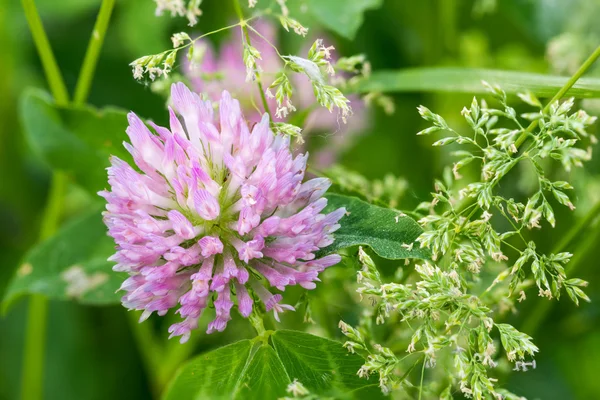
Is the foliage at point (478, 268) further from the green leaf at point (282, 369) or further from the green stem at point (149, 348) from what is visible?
the green stem at point (149, 348)

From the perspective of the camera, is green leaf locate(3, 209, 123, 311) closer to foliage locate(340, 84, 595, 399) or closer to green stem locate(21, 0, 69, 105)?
green stem locate(21, 0, 69, 105)

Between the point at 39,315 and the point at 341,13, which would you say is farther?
the point at 39,315

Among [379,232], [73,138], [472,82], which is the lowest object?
[379,232]

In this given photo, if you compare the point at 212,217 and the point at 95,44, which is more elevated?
the point at 95,44

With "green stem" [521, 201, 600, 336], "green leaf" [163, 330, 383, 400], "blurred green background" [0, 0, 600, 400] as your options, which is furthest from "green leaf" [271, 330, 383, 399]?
"blurred green background" [0, 0, 600, 400]

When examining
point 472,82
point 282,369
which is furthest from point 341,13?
point 282,369

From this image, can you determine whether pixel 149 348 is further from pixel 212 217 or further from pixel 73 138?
pixel 212 217

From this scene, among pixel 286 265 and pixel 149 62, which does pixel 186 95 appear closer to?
pixel 149 62
